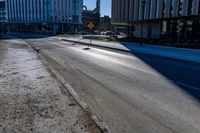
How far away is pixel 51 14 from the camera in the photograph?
321 ft

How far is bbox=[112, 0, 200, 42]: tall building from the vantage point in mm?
33428

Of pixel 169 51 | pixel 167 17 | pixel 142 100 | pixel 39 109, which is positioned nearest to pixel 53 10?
pixel 167 17

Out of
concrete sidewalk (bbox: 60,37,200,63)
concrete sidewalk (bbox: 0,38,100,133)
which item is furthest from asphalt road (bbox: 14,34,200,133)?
concrete sidewalk (bbox: 60,37,200,63)

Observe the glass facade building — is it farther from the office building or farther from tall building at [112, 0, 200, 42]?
tall building at [112, 0, 200, 42]

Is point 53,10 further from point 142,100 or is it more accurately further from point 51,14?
point 142,100

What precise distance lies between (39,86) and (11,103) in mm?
1894

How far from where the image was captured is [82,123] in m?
4.77

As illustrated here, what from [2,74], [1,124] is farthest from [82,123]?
[2,74]

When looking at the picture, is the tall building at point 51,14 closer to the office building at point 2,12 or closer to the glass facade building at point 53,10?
the glass facade building at point 53,10

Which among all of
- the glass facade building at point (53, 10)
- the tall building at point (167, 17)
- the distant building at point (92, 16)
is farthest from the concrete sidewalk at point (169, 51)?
the distant building at point (92, 16)

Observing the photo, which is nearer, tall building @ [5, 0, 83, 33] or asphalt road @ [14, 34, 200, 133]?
asphalt road @ [14, 34, 200, 133]

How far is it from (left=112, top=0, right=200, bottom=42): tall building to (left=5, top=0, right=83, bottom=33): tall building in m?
52.8

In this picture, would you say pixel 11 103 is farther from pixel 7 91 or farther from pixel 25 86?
pixel 25 86

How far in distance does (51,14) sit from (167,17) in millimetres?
69805
